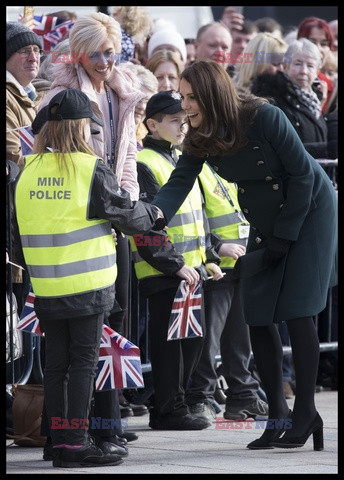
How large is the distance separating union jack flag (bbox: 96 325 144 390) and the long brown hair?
110 cm

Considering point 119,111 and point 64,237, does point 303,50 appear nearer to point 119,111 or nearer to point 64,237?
point 119,111

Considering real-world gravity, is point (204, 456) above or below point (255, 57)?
below

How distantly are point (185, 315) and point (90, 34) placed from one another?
5.64 ft

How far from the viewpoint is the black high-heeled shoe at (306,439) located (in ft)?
20.5

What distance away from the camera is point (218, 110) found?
6.28 meters

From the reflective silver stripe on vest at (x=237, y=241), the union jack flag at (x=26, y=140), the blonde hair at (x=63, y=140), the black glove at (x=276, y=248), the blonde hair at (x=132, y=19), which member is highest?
the blonde hair at (x=132, y=19)

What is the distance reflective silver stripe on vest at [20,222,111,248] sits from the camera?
19.5ft

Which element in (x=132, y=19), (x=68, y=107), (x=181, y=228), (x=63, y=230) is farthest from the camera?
(x=132, y=19)

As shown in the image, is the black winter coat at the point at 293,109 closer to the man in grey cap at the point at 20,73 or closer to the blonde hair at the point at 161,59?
the blonde hair at the point at 161,59

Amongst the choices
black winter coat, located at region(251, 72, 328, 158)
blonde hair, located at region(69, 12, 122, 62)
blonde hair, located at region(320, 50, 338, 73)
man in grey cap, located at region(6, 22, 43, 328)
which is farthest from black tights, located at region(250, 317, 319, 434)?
blonde hair, located at region(320, 50, 338, 73)

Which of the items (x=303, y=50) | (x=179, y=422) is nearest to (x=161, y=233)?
(x=179, y=422)

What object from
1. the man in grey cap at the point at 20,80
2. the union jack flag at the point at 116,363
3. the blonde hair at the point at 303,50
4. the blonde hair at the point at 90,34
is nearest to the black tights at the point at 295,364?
the union jack flag at the point at 116,363

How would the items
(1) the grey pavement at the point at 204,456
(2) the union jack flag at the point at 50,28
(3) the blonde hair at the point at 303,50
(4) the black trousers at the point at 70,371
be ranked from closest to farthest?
(1) the grey pavement at the point at 204,456 < (4) the black trousers at the point at 70,371 < (2) the union jack flag at the point at 50,28 < (3) the blonde hair at the point at 303,50
